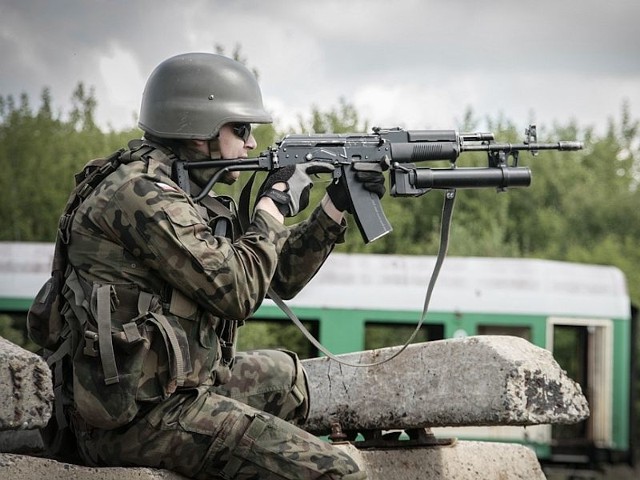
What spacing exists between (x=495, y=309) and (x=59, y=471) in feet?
39.1

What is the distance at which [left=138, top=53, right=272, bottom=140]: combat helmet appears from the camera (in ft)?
15.2

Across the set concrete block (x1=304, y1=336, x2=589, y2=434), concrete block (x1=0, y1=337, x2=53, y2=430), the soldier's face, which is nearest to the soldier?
concrete block (x1=0, y1=337, x2=53, y2=430)

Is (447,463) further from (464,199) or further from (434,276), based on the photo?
(464,199)

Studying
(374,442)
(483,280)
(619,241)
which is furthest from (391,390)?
(619,241)

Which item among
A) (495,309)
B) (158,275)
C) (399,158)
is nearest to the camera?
(158,275)

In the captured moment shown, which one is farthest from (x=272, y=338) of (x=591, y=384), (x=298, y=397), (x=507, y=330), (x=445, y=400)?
(x=298, y=397)

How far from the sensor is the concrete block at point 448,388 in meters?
4.97

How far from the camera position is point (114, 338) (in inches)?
164

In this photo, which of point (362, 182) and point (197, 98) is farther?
point (362, 182)

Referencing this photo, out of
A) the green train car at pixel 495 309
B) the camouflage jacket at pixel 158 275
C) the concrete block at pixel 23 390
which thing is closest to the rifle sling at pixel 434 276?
the camouflage jacket at pixel 158 275

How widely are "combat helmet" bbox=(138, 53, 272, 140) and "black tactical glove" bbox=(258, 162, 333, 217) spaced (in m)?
0.22

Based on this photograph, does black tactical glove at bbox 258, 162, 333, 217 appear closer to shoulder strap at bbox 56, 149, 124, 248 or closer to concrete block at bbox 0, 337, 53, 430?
shoulder strap at bbox 56, 149, 124, 248

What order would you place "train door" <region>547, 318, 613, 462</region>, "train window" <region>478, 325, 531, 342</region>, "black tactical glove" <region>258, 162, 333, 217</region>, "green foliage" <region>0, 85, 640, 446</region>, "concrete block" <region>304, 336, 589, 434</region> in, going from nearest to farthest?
"black tactical glove" <region>258, 162, 333, 217</region>
"concrete block" <region>304, 336, 589, 434</region>
"train window" <region>478, 325, 531, 342</region>
"train door" <region>547, 318, 613, 462</region>
"green foliage" <region>0, 85, 640, 446</region>

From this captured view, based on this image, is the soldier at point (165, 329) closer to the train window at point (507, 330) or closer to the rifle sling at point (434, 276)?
the rifle sling at point (434, 276)
